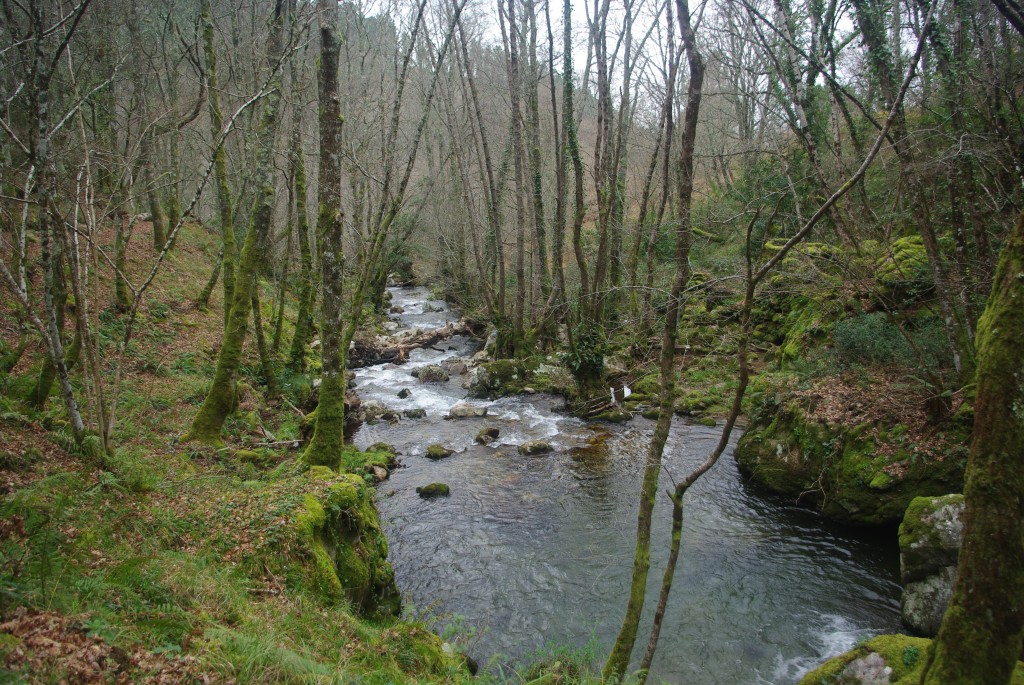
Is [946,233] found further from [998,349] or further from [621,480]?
[998,349]

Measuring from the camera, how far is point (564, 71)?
1567 cm

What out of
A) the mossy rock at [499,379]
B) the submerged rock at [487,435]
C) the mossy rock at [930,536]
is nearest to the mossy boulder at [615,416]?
the submerged rock at [487,435]

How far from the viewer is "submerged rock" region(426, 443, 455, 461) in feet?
37.9

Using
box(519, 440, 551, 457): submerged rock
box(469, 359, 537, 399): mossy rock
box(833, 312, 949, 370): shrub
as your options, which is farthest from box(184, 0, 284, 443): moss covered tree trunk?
box(833, 312, 949, 370): shrub

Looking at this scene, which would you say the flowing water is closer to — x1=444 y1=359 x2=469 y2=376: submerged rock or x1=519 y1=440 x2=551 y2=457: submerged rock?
x1=519 y1=440 x2=551 y2=457: submerged rock

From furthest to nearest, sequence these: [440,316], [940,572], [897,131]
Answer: [440,316], [897,131], [940,572]

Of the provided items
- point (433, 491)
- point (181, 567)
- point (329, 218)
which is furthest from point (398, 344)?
point (181, 567)

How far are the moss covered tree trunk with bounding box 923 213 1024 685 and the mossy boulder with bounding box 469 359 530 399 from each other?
1301 cm

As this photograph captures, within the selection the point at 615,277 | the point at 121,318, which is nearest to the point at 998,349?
the point at 121,318

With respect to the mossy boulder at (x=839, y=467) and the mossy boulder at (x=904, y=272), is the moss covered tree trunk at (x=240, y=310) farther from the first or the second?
the mossy boulder at (x=904, y=272)

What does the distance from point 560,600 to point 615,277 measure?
47.9 ft

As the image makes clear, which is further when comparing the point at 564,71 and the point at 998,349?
the point at 564,71

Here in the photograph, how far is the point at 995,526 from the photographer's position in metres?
3.06

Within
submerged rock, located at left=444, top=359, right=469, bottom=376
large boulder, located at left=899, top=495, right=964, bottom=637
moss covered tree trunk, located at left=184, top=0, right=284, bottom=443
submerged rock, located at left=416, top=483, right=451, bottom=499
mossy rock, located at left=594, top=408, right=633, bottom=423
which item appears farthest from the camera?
submerged rock, located at left=444, top=359, right=469, bottom=376
